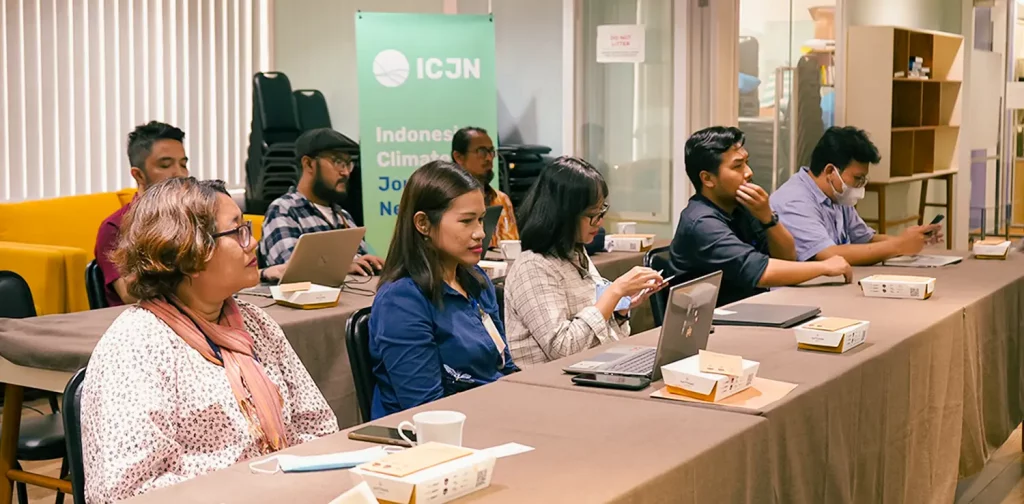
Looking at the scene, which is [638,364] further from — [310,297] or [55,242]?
[55,242]

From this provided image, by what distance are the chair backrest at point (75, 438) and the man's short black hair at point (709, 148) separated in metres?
2.39

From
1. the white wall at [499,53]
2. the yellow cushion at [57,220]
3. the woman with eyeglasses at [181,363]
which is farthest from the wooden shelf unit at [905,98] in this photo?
the woman with eyeglasses at [181,363]

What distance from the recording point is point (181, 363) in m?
1.96

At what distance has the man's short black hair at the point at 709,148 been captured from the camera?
12.5 ft

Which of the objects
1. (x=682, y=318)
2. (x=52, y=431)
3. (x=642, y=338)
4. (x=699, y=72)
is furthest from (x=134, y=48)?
(x=682, y=318)

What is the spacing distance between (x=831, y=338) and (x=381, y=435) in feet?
4.23

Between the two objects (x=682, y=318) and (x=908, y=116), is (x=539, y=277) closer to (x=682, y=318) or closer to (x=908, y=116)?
(x=682, y=318)

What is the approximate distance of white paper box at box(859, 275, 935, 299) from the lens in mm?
3576

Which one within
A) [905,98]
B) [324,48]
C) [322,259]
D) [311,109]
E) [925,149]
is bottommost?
[322,259]

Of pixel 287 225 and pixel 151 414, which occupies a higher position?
pixel 287 225

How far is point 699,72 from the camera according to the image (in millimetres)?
6711

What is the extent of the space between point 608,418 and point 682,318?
1.23 feet

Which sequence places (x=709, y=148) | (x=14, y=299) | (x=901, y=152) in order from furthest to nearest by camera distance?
1. (x=901, y=152)
2. (x=709, y=148)
3. (x=14, y=299)

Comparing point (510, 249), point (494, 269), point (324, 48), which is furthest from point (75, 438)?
point (324, 48)
